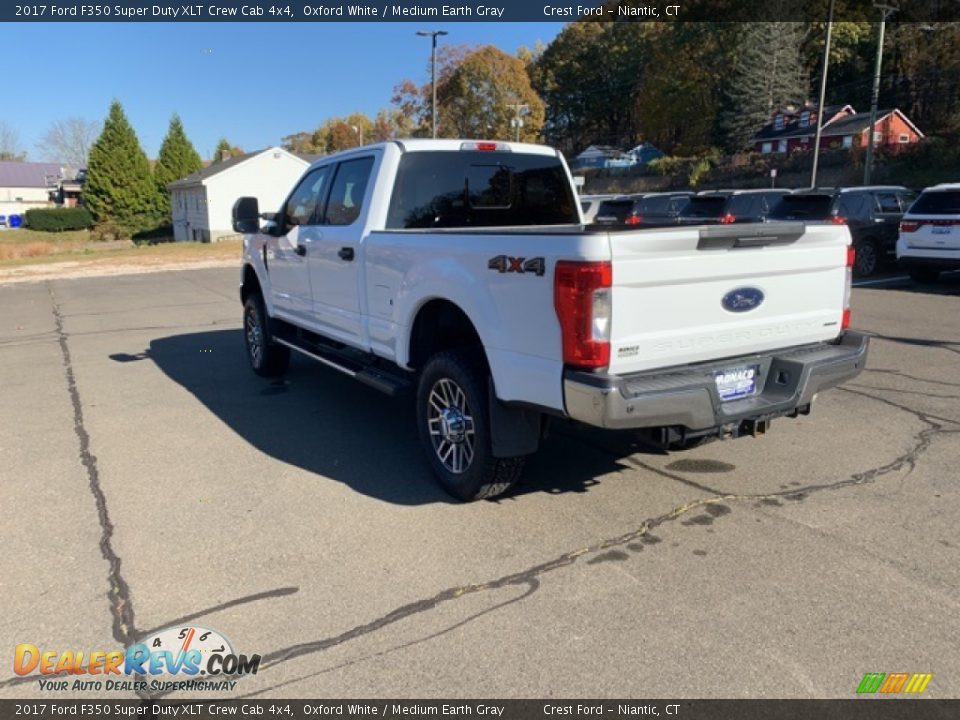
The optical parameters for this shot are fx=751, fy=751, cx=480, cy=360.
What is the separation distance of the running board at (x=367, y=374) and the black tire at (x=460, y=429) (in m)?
0.28

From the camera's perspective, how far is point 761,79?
188ft

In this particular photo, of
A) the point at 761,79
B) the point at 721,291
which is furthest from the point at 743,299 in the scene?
the point at 761,79

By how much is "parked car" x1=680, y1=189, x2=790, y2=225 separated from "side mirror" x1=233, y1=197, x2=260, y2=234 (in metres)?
11.5

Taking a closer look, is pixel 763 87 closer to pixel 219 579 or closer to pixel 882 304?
pixel 882 304

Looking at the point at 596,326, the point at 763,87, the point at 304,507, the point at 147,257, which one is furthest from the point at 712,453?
the point at 763,87

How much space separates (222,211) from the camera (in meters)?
46.2

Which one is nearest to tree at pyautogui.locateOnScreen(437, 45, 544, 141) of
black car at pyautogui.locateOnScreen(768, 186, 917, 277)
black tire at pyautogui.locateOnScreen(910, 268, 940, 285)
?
black car at pyautogui.locateOnScreen(768, 186, 917, 277)

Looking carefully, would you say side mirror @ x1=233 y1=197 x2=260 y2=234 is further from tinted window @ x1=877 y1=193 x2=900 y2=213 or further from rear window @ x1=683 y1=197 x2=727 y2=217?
tinted window @ x1=877 y1=193 x2=900 y2=213

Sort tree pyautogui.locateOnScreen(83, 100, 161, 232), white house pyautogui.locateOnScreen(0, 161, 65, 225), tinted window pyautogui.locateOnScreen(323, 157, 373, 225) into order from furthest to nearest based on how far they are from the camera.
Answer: white house pyautogui.locateOnScreen(0, 161, 65, 225) → tree pyautogui.locateOnScreen(83, 100, 161, 232) → tinted window pyautogui.locateOnScreen(323, 157, 373, 225)

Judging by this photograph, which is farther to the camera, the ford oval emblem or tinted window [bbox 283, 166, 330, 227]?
tinted window [bbox 283, 166, 330, 227]

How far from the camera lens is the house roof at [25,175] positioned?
3878 inches

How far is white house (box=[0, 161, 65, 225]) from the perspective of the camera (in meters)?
95.5
